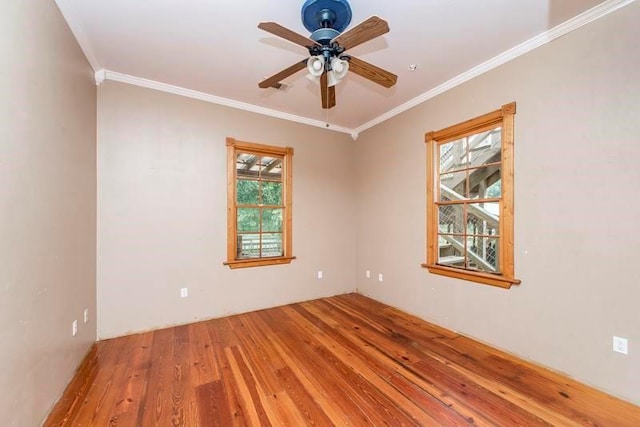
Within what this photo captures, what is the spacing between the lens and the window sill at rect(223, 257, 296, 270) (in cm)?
358

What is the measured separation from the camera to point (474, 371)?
89.3 inches

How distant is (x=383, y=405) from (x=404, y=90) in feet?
10.8

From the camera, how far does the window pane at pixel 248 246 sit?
12.2 feet

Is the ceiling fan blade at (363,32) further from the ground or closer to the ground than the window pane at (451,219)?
further from the ground

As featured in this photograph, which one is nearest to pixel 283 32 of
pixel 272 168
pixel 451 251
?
pixel 272 168

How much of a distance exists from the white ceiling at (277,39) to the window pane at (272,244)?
1.97m

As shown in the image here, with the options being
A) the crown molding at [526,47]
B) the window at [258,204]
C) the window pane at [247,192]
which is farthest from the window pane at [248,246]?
the crown molding at [526,47]

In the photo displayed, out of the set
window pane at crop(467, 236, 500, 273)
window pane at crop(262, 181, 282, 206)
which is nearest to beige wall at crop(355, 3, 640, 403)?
window pane at crop(467, 236, 500, 273)

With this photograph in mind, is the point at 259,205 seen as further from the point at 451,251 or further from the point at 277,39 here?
the point at 451,251

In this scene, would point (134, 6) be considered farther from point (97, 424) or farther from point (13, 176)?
point (97, 424)

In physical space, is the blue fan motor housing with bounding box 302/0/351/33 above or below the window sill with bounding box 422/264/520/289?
above

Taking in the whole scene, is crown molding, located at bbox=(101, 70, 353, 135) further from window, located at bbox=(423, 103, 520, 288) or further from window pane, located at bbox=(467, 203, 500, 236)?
window pane, located at bbox=(467, 203, 500, 236)

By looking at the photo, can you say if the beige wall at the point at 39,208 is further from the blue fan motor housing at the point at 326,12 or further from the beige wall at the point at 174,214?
the blue fan motor housing at the point at 326,12

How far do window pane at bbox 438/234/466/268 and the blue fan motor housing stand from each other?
2.56 m
